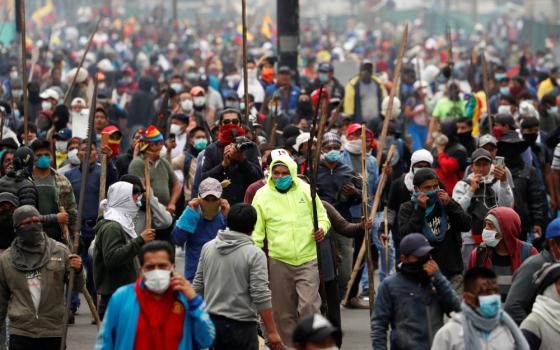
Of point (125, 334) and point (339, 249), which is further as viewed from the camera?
point (339, 249)

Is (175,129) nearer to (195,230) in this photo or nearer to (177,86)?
(195,230)

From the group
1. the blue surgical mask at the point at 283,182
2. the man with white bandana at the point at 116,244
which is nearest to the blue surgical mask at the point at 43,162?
the man with white bandana at the point at 116,244

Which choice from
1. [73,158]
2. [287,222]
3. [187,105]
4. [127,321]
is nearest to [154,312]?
[127,321]

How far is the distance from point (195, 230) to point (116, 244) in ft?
3.30

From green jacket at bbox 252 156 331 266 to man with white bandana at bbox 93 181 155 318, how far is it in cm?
84

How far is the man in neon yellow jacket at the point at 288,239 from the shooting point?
11.8 metres

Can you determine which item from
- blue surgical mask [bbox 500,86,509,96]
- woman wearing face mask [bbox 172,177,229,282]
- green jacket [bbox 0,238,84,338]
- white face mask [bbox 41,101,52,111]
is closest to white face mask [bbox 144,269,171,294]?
green jacket [bbox 0,238,84,338]

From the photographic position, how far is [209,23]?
73.2m

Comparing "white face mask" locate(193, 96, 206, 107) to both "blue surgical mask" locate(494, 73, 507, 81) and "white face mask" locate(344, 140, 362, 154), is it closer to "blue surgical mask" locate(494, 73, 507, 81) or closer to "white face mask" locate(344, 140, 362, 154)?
"blue surgical mask" locate(494, 73, 507, 81)

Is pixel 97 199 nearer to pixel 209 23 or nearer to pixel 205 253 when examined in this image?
pixel 205 253

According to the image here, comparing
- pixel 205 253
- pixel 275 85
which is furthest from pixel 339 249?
pixel 275 85

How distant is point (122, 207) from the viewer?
11.5 meters

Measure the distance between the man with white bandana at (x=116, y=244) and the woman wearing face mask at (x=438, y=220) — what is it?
185 centimetres

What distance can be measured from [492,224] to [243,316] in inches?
69.8
